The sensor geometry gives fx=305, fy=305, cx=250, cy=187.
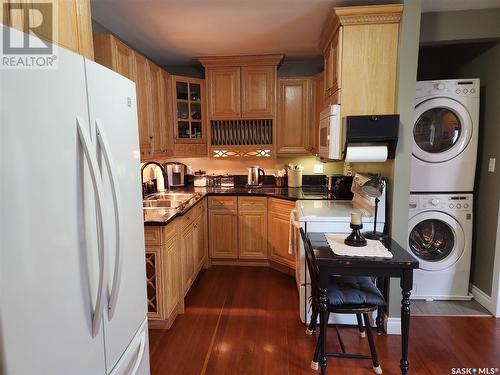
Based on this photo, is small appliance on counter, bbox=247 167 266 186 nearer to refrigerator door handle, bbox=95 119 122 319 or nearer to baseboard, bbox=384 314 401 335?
baseboard, bbox=384 314 401 335

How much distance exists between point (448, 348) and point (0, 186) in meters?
2.78

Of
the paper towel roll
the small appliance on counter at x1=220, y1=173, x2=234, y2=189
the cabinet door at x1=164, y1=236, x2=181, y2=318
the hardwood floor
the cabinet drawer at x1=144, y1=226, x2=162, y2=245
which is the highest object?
the paper towel roll

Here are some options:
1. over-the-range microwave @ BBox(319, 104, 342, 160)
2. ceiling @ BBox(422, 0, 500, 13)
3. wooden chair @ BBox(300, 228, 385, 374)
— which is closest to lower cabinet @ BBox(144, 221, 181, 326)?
wooden chair @ BBox(300, 228, 385, 374)

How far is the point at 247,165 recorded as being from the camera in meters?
4.17

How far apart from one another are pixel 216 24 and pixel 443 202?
8.46ft

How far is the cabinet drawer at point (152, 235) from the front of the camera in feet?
7.47

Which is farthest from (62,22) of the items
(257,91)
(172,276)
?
(257,91)

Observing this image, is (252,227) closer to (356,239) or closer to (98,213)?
(356,239)

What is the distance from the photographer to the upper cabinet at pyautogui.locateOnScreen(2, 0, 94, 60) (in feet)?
3.08

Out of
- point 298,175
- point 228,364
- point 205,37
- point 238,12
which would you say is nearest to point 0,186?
point 228,364

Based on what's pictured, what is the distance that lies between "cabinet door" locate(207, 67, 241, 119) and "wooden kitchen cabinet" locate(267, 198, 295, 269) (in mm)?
1211

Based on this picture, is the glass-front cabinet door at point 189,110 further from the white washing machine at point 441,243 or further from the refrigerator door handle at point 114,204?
the refrigerator door handle at point 114,204

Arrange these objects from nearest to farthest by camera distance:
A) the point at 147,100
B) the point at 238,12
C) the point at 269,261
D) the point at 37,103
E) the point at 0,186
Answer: the point at 0,186 < the point at 37,103 < the point at 238,12 < the point at 147,100 < the point at 269,261

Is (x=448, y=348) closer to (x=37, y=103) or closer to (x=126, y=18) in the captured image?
(x=37, y=103)
